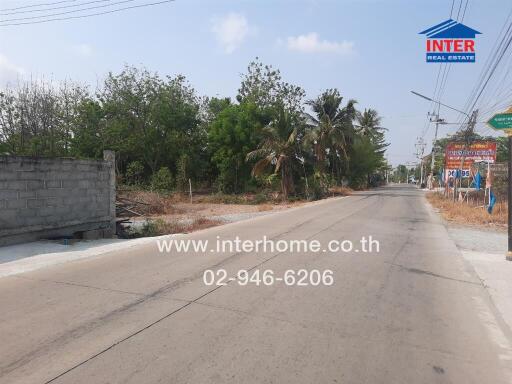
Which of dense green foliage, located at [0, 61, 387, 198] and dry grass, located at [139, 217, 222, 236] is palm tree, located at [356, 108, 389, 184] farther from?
dry grass, located at [139, 217, 222, 236]

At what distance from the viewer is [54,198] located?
10.2 metres

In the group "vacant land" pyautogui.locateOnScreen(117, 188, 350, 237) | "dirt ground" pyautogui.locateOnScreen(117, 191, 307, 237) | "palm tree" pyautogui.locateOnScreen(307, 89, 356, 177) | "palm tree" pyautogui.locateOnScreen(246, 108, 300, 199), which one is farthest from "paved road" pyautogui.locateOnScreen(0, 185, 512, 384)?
"palm tree" pyautogui.locateOnScreen(307, 89, 356, 177)

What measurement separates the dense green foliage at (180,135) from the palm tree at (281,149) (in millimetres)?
72

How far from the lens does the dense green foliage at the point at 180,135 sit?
93.4ft

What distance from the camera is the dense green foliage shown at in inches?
1121

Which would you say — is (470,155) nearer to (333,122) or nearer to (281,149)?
(281,149)

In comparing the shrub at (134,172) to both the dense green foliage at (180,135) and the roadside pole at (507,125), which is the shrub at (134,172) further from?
the roadside pole at (507,125)

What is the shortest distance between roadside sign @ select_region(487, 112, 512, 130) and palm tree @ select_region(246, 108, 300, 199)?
1993 cm

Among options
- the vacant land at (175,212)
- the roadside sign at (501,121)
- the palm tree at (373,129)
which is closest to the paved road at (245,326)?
A: the roadside sign at (501,121)

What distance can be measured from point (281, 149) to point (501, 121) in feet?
66.7

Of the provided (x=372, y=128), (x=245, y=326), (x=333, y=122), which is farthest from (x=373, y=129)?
(x=245, y=326)

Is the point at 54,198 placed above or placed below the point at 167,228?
above

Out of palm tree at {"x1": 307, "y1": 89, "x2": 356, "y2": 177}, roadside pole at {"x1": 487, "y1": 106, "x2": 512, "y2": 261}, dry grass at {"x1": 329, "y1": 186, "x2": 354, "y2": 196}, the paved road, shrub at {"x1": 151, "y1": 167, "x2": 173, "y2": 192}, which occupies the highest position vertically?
palm tree at {"x1": 307, "y1": 89, "x2": 356, "y2": 177}

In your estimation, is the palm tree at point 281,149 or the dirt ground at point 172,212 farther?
the palm tree at point 281,149
